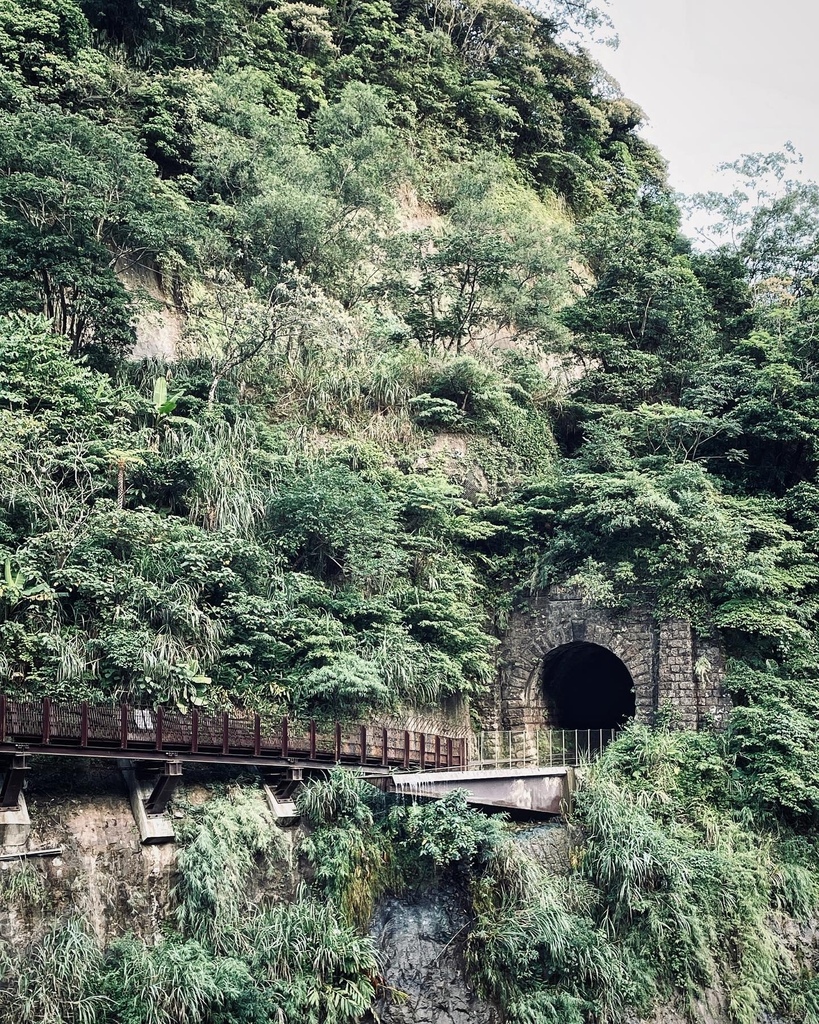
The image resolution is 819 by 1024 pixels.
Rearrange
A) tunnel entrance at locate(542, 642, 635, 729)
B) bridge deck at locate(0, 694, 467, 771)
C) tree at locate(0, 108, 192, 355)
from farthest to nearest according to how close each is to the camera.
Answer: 1. tunnel entrance at locate(542, 642, 635, 729)
2. tree at locate(0, 108, 192, 355)
3. bridge deck at locate(0, 694, 467, 771)

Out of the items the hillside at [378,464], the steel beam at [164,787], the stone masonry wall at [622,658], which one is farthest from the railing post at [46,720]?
the stone masonry wall at [622,658]

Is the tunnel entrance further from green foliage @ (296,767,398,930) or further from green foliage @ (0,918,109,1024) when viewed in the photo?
green foliage @ (0,918,109,1024)

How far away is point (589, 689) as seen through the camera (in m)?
29.1

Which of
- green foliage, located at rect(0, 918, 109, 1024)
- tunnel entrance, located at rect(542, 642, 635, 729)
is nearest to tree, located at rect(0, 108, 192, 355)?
green foliage, located at rect(0, 918, 109, 1024)

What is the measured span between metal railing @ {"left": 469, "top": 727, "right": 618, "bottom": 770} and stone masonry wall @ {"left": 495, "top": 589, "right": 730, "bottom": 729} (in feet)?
1.04

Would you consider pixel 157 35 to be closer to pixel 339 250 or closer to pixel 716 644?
pixel 339 250

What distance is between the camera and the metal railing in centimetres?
2384

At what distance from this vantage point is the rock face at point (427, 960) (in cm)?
1706

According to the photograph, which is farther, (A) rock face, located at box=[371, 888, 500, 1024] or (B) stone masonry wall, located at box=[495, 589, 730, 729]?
(B) stone masonry wall, located at box=[495, 589, 730, 729]

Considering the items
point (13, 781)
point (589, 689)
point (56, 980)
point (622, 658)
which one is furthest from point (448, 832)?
point (589, 689)

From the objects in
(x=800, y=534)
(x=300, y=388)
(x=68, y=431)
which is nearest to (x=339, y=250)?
(x=300, y=388)

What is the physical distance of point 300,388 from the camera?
86.4 ft

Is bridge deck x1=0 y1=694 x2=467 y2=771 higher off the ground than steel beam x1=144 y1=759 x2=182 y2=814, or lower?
higher

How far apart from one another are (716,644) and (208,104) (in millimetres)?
18264
